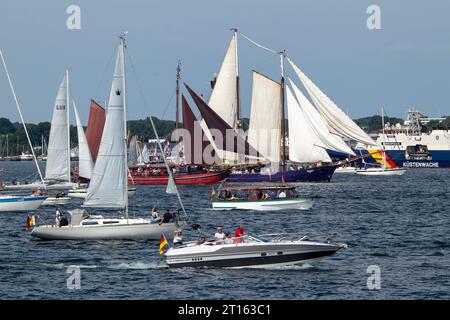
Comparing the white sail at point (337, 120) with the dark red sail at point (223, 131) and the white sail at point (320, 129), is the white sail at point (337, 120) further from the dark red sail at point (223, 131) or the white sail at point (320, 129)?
the dark red sail at point (223, 131)

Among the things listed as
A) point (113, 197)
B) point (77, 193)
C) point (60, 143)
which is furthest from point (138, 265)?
point (60, 143)

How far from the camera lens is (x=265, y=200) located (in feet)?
252

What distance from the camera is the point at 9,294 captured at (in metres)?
41.6

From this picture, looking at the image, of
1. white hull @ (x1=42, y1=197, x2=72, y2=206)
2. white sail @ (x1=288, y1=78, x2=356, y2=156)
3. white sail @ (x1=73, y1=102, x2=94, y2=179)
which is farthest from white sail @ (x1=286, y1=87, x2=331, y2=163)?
white hull @ (x1=42, y1=197, x2=72, y2=206)

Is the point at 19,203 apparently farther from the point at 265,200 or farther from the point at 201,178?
the point at 201,178

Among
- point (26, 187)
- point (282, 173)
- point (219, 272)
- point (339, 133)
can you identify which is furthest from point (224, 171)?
point (219, 272)

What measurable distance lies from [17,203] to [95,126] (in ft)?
135

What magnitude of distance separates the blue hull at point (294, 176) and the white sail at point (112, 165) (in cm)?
5976

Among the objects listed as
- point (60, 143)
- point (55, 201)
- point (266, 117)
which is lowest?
point (55, 201)

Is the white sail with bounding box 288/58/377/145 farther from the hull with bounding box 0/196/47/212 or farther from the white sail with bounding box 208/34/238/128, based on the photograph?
the hull with bounding box 0/196/47/212

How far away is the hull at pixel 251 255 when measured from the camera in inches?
1766

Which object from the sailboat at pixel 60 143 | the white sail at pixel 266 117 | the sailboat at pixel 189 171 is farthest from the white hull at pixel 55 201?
the white sail at pixel 266 117

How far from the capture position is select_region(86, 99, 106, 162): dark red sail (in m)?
116

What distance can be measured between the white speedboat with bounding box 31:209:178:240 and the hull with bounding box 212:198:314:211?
2075cm
